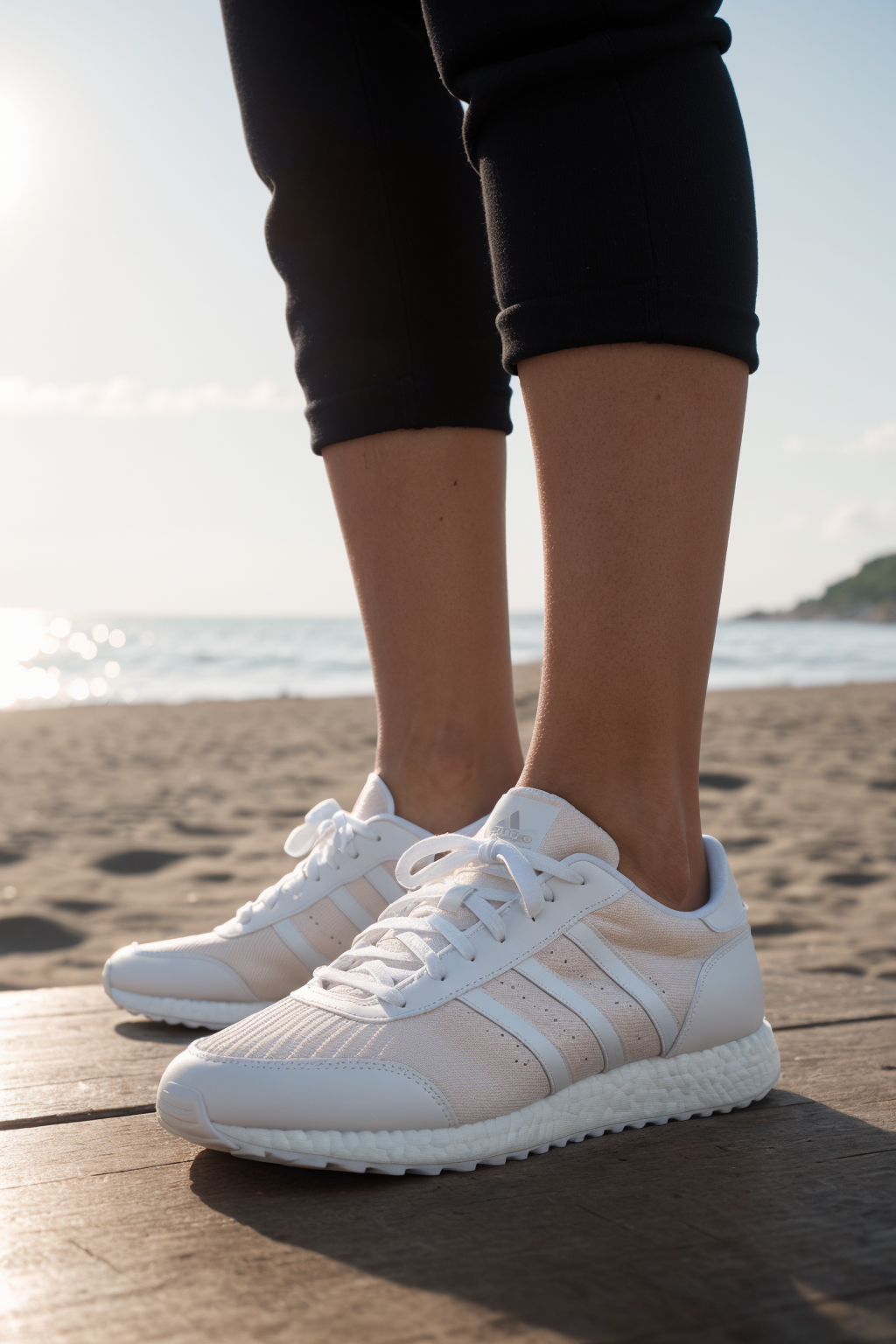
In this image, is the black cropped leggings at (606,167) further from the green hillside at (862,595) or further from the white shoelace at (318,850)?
the green hillside at (862,595)

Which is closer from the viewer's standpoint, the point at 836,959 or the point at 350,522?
the point at 350,522

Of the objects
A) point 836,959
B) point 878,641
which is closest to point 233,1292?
Result: point 836,959

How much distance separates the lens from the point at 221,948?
3.65ft

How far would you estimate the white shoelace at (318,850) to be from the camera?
109 cm

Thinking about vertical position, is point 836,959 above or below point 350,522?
below

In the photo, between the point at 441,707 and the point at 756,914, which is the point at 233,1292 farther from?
the point at 756,914

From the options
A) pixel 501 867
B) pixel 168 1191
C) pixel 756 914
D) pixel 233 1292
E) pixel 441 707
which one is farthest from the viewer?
pixel 756 914

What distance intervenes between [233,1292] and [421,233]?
99 cm

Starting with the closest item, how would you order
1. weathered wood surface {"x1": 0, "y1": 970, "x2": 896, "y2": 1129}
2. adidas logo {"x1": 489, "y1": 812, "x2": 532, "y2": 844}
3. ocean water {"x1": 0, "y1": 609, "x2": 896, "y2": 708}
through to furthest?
1. adidas logo {"x1": 489, "y1": 812, "x2": 532, "y2": 844}
2. weathered wood surface {"x1": 0, "y1": 970, "x2": 896, "y2": 1129}
3. ocean water {"x1": 0, "y1": 609, "x2": 896, "y2": 708}

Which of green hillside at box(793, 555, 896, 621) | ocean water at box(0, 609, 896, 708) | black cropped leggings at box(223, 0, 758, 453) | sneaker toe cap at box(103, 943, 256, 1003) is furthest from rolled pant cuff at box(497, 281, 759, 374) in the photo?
green hillside at box(793, 555, 896, 621)

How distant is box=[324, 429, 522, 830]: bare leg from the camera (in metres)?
1.10

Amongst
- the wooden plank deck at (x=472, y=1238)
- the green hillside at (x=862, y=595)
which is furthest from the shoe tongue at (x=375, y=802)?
the green hillside at (x=862, y=595)

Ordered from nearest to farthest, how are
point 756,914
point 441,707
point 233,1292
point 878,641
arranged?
point 233,1292 < point 441,707 < point 756,914 < point 878,641

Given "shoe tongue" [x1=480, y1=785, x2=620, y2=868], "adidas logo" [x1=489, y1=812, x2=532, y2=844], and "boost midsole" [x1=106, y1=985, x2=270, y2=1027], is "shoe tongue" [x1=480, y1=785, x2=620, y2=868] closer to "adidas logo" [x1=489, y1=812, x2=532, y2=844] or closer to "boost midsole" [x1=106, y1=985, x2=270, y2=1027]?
"adidas logo" [x1=489, y1=812, x2=532, y2=844]
